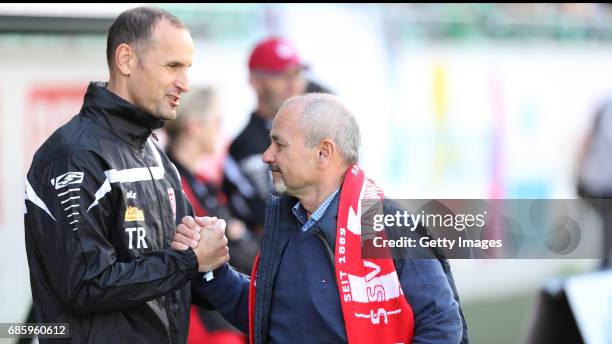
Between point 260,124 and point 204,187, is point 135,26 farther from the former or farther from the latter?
point 260,124

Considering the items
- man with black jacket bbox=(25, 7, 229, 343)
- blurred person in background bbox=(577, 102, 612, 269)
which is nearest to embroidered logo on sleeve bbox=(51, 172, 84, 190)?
man with black jacket bbox=(25, 7, 229, 343)

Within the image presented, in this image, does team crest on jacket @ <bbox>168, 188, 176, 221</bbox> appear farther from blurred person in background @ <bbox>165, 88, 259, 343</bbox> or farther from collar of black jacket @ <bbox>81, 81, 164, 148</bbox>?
blurred person in background @ <bbox>165, 88, 259, 343</bbox>

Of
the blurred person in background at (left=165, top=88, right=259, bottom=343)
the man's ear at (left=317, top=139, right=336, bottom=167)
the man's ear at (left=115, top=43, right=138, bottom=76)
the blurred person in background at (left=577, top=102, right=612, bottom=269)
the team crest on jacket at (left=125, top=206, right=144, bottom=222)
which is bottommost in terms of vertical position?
the blurred person in background at (left=577, top=102, right=612, bottom=269)

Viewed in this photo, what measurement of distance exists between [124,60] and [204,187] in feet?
7.54

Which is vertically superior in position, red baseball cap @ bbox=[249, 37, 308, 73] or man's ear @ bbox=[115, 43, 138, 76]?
man's ear @ bbox=[115, 43, 138, 76]

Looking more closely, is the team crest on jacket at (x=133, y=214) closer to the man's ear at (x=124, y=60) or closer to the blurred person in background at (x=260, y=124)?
the man's ear at (x=124, y=60)

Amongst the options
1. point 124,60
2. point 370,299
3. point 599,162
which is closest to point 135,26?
point 124,60

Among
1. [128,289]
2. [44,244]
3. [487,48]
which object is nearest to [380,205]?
[128,289]

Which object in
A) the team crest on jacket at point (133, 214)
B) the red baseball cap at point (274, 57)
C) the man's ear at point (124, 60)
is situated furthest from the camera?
the red baseball cap at point (274, 57)

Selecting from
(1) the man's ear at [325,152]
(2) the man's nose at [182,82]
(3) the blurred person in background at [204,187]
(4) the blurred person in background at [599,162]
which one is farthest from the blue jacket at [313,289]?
(4) the blurred person in background at [599,162]

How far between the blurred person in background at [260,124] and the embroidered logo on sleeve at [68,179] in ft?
8.30

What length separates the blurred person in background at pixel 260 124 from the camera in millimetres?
5715

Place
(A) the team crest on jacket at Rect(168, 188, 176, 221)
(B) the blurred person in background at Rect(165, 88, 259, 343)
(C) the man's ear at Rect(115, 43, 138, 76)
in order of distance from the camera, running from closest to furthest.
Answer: (C) the man's ear at Rect(115, 43, 138, 76) < (A) the team crest on jacket at Rect(168, 188, 176, 221) < (B) the blurred person in background at Rect(165, 88, 259, 343)

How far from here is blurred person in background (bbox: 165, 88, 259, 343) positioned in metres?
5.33
